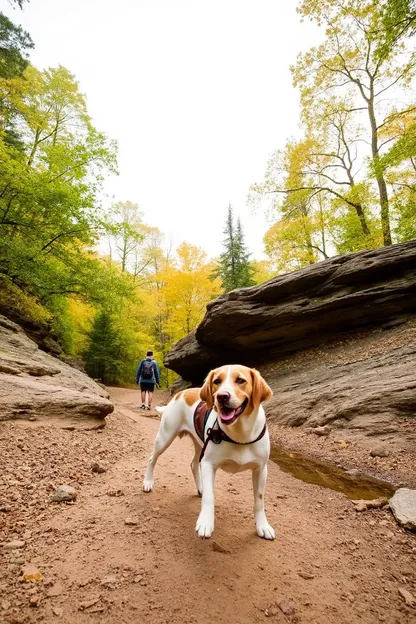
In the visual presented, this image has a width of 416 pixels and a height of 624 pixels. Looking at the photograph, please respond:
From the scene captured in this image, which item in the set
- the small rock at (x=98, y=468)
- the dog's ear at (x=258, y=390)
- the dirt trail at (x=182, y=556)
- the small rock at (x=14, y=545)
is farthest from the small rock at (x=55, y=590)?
the small rock at (x=98, y=468)

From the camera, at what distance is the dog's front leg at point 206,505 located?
2055 millimetres

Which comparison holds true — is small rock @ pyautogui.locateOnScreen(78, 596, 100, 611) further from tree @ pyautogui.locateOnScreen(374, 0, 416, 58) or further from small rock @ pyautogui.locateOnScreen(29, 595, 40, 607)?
tree @ pyautogui.locateOnScreen(374, 0, 416, 58)

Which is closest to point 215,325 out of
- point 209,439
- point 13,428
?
point 13,428

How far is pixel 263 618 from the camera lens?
5.33 ft

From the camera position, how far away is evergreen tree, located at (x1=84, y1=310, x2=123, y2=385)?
816 inches

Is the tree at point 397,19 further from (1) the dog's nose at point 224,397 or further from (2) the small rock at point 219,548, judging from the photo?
(2) the small rock at point 219,548

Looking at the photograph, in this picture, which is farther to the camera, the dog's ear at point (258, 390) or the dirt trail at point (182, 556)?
the dog's ear at point (258, 390)

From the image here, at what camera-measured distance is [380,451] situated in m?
4.43

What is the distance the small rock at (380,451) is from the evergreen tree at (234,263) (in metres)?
18.5

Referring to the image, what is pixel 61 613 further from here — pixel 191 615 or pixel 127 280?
pixel 127 280

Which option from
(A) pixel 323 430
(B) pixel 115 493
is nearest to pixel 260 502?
(B) pixel 115 493

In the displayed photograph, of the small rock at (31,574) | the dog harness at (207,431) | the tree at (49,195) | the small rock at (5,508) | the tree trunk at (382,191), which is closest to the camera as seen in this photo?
the small rock at (31,574)

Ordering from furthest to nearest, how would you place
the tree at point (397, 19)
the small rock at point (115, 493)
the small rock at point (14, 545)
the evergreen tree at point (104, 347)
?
1. the evergreen tree at point (104, 347)
2. the tree at point (397, 19)
3. the small rock at point (115, 493)
4. the small rock at point (14, 545)

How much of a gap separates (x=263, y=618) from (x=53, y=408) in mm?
3874
